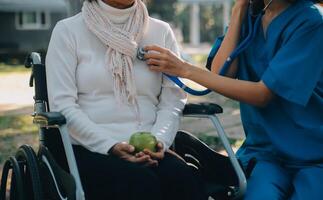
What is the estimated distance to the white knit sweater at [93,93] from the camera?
3367 mm

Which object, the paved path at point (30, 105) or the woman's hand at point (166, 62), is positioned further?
the paved path at point (30, 105)

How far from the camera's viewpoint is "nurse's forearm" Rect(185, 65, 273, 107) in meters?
A: 3.16

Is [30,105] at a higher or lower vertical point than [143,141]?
lower

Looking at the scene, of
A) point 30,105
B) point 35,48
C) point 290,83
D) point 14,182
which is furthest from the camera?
point 35,48

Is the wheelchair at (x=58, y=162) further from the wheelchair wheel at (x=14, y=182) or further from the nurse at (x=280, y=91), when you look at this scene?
the nurse at (x=280, y=91)

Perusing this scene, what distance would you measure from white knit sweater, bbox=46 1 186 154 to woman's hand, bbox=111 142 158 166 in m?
0.04

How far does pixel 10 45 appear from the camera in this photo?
20.8m

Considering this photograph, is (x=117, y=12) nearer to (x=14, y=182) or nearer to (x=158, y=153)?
(x=158, y=153)

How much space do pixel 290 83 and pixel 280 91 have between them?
59 mm

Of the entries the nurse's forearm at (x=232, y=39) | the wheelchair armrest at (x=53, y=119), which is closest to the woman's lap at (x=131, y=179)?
the wheelchair armrest at (x=53, y=119)

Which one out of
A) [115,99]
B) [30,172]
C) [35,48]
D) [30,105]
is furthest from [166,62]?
[35,48]

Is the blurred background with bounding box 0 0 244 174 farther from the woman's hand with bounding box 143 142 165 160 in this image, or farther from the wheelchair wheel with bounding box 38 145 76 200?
the wheelchair wheel with bounding box 38 145 76 200

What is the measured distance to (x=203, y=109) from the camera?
3559mm

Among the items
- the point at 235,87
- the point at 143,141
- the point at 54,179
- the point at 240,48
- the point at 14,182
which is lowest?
the point at 14,182
